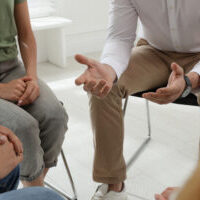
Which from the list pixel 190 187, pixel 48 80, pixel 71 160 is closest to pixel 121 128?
pixel 71 160

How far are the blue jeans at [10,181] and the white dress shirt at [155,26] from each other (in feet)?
1.83

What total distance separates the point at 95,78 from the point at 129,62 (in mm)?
306

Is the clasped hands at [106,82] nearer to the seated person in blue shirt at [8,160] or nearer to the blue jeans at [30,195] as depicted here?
the seated person in blue shirt at [8,160]

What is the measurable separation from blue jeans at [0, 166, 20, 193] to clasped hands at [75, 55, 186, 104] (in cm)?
31

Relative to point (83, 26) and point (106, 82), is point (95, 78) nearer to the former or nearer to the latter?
point (106, 82)

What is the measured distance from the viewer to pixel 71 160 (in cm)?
163

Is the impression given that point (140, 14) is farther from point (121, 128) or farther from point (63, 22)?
point (63, 22)

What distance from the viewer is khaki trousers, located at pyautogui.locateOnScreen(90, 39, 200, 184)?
4.17 ft

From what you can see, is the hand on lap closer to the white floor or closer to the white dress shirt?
the white dress shirt

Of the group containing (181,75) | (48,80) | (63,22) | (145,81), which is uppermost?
(181,75)

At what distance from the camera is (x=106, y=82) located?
1116 mm

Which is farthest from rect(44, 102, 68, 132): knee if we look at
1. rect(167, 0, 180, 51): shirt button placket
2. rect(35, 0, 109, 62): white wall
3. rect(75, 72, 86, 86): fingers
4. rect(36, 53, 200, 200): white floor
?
rect(35, 0, 109, 62): white wall

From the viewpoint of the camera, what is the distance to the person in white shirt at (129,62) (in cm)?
127

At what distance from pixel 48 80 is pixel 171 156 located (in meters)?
1.29
